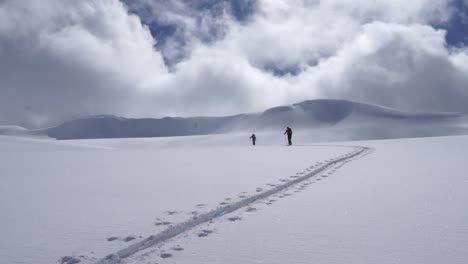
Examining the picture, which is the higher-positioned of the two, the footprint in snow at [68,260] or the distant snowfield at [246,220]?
the distant snowfield at [246,220]

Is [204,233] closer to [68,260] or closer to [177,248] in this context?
[177,248]

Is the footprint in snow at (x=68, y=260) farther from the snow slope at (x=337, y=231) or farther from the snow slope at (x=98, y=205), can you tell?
the snow slope at (x=337, y=231)

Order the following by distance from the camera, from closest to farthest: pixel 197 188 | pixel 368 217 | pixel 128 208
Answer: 1. pixel 368 217
2. pixel 128 208
3. pixel 197 188

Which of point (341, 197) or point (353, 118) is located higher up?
point (353, 118)

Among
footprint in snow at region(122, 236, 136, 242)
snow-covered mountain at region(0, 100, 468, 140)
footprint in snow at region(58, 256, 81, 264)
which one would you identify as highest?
snow-covered mountain at region(0, 100, 468, 140)

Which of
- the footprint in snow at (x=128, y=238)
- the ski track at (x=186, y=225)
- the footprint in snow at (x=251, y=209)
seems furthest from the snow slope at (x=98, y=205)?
the footprint in snow at (x=251, y=209)

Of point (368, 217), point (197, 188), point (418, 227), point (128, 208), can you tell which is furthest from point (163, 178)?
point (418, 227)

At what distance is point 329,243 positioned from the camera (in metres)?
4.01

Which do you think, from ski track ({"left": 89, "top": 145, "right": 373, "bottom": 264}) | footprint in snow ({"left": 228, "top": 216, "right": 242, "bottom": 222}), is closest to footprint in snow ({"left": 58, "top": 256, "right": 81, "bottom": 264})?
ski track ({"left": 89, "top": 145, "right": 373, "bottom": 264})

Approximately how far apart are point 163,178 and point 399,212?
→ 20.7ft

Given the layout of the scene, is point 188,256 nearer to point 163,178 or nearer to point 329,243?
point 329,243

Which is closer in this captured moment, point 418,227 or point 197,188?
point 418,227

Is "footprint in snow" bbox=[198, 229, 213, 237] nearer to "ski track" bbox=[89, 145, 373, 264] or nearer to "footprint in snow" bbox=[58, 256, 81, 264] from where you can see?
"ski track" bbox=[89, 145, 373, 264]

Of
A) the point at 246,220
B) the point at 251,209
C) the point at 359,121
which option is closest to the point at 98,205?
the point at 251,209
